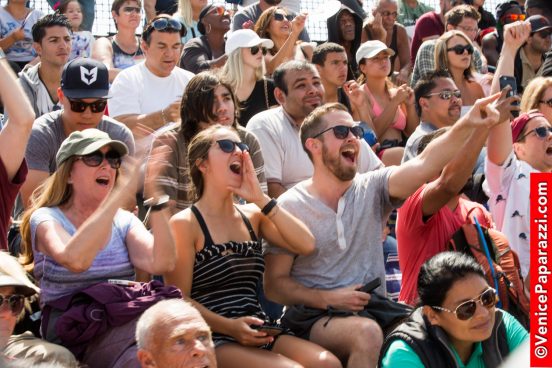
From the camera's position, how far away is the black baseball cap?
666 cm

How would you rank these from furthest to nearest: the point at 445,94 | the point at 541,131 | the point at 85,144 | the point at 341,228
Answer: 1. the point at 445,94
2. the point at 541,131
3. the point at 341,228
4. the point at 85,144

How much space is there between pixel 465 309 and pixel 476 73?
527 cm

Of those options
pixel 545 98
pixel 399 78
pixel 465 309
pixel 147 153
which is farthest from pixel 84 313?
pixel 399 78

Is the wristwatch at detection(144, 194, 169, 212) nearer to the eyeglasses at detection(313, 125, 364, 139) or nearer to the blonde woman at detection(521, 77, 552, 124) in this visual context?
the eyeglasses at detection(313, 125, 364, 139)

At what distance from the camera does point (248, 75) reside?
8500 millimetres

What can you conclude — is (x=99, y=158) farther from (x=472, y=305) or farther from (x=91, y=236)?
(x=472, y=305)

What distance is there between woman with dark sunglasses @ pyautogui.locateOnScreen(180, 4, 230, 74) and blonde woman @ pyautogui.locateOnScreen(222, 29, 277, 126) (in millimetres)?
1175

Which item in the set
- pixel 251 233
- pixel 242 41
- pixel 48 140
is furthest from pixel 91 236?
pixel 242 41

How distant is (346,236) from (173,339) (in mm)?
1503

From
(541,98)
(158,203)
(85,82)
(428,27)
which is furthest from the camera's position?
(428,27)

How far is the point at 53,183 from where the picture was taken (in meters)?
5.53

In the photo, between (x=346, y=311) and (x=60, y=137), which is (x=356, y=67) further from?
(x=346, y=311)

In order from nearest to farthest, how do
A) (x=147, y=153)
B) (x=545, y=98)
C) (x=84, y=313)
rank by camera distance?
(x=84, y=313) → (x=147, y=153) → (x=545, y=98)

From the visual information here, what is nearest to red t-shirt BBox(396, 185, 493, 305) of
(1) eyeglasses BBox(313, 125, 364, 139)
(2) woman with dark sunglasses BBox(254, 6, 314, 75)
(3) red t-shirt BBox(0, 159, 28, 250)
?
(1) eyeglasses BBox(313, 125, 364, 139)
